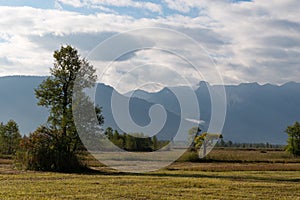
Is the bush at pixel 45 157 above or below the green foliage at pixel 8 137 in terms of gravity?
below

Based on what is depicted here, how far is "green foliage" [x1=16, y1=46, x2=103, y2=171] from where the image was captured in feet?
142

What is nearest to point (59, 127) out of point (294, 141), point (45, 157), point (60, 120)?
point (60, 120)

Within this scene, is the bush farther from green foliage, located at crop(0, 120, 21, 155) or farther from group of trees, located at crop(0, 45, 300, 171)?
green foliage, located at crop(0, 120, 21, 155)

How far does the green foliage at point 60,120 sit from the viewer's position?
4338cm

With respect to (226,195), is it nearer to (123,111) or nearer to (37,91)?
(123,111)

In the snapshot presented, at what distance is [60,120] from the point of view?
46.0 meters

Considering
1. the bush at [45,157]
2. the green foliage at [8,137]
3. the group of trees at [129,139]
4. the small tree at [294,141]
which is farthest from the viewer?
the small tree at [294,141]

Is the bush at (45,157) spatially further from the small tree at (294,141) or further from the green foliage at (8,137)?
the small tree at (294,141)

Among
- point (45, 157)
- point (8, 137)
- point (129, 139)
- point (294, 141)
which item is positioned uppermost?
point (8, 137)

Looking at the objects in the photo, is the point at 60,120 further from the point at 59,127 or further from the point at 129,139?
the point at 129,139

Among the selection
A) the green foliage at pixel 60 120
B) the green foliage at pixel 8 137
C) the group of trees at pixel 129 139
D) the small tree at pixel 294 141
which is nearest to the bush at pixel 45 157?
the green foliage at pixel 60 120

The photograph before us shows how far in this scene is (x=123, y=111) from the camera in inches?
1554

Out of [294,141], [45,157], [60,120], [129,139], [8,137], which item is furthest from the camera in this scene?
[294,141]

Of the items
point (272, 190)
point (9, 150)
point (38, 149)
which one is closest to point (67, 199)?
point (272, 190)
